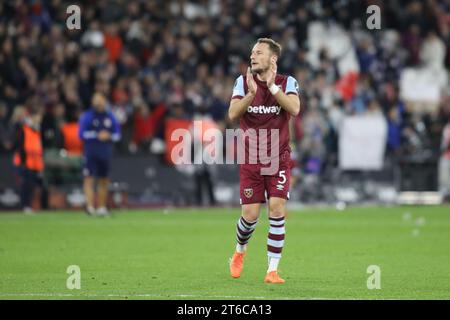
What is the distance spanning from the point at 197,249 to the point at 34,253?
2.53 metres

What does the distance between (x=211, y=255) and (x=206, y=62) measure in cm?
1578

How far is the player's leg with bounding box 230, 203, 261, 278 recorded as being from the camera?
1362 cm

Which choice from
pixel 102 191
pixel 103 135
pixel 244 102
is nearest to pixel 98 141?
pixel 103 135

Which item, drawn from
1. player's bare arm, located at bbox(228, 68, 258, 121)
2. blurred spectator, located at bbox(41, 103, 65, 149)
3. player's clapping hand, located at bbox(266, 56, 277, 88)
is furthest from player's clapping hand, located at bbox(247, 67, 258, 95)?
blurred spectator, located at bbox(41, 103, 65, 149)

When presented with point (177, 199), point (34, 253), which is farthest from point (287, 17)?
point (34, 253)

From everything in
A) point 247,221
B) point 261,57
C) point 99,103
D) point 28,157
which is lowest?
point 28,157

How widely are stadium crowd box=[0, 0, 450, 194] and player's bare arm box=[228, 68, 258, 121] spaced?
44.7ft

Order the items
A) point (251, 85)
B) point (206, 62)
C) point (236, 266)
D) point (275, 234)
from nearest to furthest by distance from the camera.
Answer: point (251, 85) < point (275, 234) < point (236, 266) < point (206, 62)

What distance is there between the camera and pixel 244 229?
45.2 feet

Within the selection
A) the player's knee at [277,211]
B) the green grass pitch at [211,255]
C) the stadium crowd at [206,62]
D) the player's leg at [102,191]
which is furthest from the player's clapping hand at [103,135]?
the player's knee at [277,211]

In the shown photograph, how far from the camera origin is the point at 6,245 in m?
18.3

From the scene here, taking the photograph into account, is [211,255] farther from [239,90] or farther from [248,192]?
[239,90]

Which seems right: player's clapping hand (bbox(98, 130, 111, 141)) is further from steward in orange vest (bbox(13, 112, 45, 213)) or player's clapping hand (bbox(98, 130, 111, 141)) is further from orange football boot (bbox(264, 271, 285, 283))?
orange football boot (bbox(264, 271, 285, 283))

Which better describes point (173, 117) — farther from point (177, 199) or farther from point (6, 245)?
point (6, 245)
